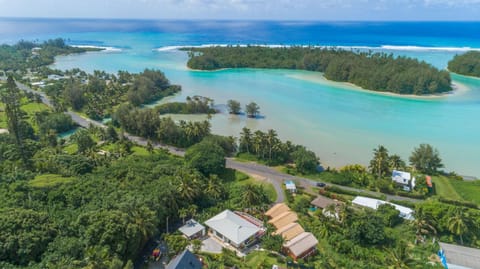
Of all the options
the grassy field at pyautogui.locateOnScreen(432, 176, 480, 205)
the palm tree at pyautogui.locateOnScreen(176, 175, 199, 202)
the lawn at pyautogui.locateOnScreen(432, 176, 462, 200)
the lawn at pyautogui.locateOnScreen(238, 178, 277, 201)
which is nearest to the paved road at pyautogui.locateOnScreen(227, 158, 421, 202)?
the lawn at pyautogui.locateOnScreen(238, 178, 277, 201)

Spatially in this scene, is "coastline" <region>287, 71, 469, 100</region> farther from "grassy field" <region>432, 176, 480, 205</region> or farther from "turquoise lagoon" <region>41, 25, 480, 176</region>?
"grassy field" <region>432, 176, 480, 205</region>

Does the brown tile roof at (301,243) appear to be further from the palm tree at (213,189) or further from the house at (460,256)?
the house at (460,256)

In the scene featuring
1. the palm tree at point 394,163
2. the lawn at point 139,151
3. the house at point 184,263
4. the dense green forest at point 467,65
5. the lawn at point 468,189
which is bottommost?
the lawn at point 139,151

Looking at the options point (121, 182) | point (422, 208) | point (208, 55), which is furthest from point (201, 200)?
point (208, 55)

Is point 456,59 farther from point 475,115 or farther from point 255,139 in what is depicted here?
point 255,139

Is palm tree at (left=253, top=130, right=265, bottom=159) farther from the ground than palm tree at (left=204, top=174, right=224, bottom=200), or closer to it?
farther from the ground

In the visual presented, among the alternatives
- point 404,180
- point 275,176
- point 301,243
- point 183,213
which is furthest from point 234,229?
point 404,180

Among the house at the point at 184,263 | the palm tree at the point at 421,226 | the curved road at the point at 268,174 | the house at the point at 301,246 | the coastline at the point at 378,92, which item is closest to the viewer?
the house at the point at 184,263

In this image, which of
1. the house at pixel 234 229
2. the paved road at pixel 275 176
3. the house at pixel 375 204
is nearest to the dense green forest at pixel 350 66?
the paved road at pixel 275 176
